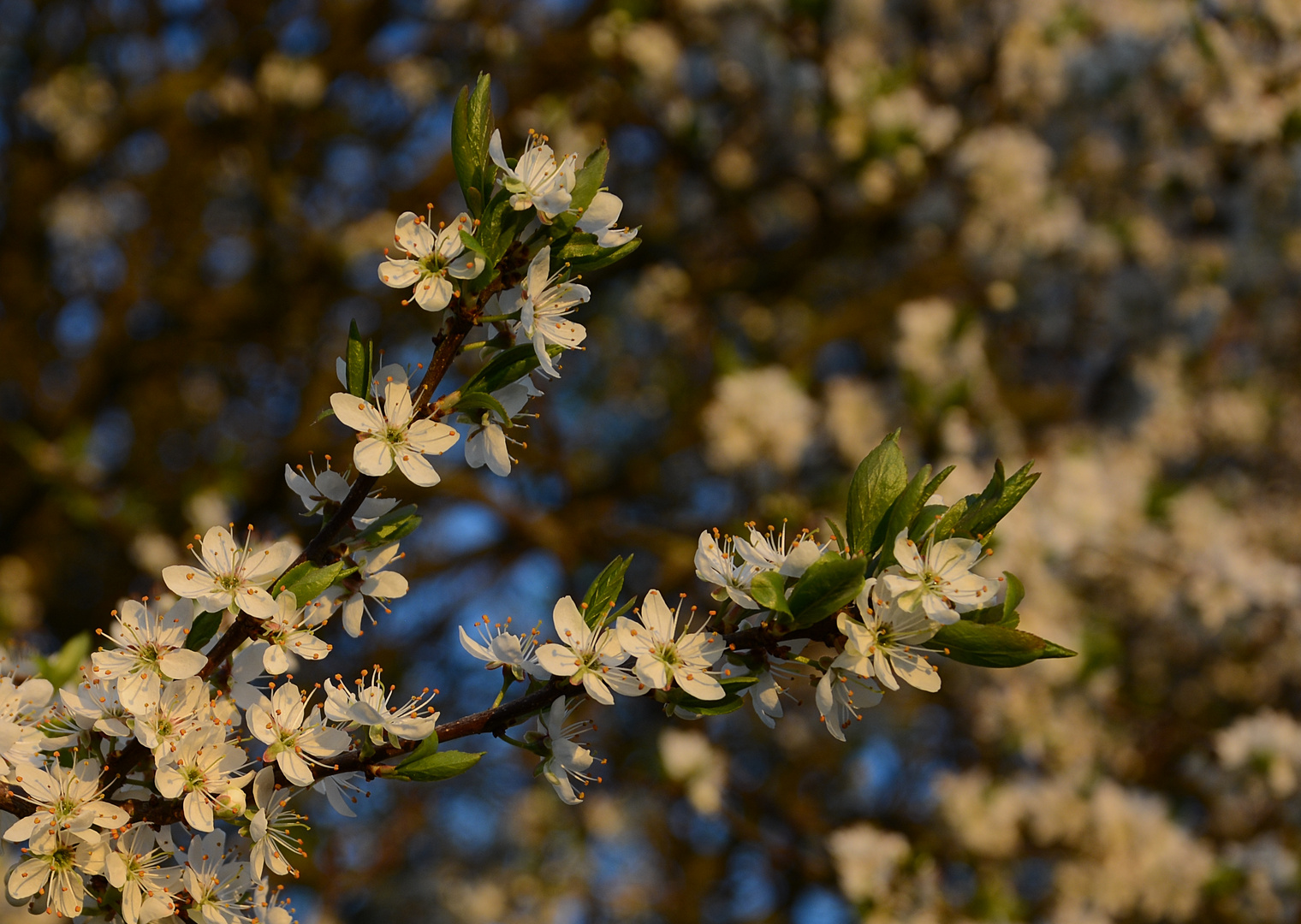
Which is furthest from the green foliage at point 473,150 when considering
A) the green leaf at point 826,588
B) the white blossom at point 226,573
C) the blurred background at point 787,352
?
the blurred background at point 787,352

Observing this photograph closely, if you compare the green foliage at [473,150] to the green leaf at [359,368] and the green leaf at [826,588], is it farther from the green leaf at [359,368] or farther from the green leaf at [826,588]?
the green leaf at [826,588]

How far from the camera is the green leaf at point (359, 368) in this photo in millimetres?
1310

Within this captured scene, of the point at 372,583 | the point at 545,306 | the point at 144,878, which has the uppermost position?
the point at 545,306

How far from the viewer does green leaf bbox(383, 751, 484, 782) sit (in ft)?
4.17

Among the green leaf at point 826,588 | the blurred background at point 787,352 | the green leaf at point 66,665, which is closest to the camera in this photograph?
the green leaf at point 826,588

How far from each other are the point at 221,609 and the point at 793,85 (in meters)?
3.56

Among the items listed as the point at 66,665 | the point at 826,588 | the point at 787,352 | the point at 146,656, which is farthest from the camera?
the point at 787,352

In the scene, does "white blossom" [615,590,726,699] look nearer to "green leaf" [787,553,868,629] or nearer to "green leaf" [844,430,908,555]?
"green leaf" [787,553,868,629]

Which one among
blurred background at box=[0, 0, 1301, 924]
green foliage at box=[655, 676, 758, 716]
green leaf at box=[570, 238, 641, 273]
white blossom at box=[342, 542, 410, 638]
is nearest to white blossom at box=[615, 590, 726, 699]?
green foliage at box=[655, 676, 758, 716]

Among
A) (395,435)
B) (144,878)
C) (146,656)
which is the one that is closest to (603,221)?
(395,435)

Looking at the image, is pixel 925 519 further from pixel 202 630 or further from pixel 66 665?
pixel 66 665

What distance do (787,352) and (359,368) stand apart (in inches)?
129

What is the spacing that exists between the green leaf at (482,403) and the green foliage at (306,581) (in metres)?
0.28

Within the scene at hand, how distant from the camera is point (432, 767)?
1.28 meters
